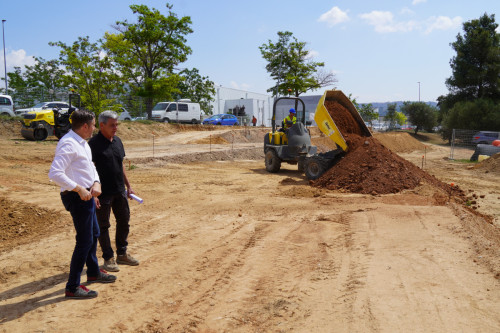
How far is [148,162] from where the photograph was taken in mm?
15062

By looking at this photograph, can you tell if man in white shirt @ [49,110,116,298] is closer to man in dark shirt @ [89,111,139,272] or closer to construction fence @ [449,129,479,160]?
man in dark shirt @ [89,111,139,272]

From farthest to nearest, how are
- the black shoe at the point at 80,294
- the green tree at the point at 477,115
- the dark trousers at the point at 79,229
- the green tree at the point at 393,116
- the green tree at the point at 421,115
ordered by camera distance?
1. the green tree at the point at 393,116
2. the green tree at the point at 421,115
3. the green tree at the point at 477,115
4. the black shoe at the point at 80,294
5. the dark trousers at the point at 79,229

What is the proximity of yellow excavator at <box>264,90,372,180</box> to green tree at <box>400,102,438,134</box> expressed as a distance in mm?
38421

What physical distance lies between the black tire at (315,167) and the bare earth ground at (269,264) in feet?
5.34

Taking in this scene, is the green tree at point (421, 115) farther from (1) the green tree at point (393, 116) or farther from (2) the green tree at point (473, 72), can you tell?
(2) the green tree at point (473, 72)

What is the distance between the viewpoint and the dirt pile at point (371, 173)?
9688mm

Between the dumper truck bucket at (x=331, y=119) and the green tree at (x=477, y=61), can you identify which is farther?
the green tree at (x=477, y=61)

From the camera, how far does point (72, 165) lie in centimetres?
393

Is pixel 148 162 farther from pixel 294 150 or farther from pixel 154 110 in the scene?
pixel 154 110

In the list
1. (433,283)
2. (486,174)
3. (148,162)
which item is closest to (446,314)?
(433,283)

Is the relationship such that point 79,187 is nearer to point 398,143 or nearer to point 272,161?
point 272,161

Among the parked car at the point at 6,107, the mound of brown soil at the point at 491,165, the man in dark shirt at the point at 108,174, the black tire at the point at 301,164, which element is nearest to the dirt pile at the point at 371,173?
the black tire at the point at 301,164

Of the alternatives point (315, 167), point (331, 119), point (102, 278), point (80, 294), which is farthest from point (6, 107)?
point (80, 294)

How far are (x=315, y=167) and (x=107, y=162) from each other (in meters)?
7.85
